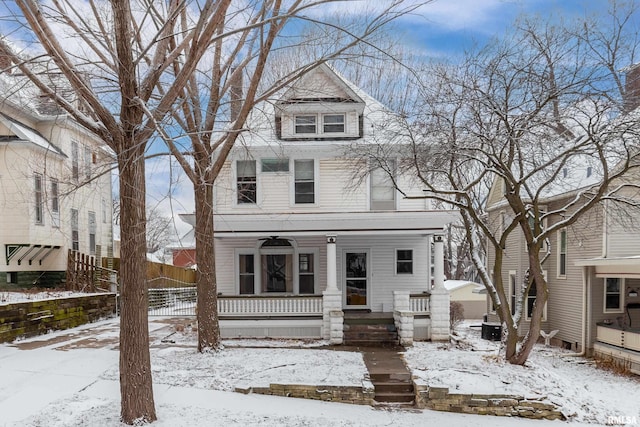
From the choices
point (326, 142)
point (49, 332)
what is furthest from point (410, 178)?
point (49, 332)

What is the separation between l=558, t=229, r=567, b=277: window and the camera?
13938mm

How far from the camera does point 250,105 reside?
8.45 m

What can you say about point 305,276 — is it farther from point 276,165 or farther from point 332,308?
point 276,165

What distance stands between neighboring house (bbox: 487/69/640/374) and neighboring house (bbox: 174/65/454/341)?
399 centimetres

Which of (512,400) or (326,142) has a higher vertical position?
(326,142)

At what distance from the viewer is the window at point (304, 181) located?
1338 centimetres

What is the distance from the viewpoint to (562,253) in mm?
14141

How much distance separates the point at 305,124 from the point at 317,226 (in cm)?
370

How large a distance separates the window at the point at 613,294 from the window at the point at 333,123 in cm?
931

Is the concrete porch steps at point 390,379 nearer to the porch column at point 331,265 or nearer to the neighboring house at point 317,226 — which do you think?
the neighboring house at point 317,226

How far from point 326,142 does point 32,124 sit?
11785 millimetres

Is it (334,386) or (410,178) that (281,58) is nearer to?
(410,178)

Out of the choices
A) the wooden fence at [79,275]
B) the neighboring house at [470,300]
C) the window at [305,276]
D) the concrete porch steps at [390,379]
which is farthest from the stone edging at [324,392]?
the neighboring house at [470,300]

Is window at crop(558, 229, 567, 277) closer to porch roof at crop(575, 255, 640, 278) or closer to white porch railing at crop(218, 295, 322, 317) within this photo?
porch roof at crop(575, 255, 640, 278)
